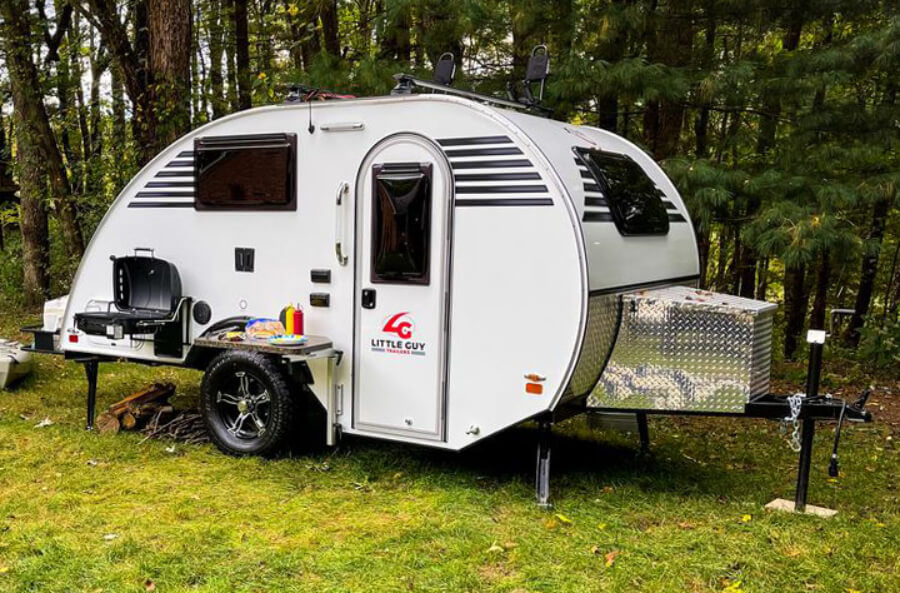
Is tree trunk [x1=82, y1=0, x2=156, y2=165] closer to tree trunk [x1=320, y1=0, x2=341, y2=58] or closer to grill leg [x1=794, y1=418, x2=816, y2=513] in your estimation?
tree trunk [x1=320, y1=0, x2=341, y2=58]

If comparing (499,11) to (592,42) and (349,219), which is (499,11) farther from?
(349,219)

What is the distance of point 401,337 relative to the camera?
5.96 m

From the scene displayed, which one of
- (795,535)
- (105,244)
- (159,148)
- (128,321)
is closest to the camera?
(795,535)

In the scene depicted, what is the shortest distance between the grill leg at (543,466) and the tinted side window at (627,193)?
4.64 feet

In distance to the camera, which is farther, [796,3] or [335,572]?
[796,3]

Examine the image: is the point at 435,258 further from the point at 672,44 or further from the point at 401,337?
the point at 672,44

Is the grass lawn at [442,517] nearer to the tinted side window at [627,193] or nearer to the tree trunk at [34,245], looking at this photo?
the tinted side window at [627,193]

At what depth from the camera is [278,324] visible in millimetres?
6383

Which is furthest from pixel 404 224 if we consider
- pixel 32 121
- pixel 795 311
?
pixel 795 311

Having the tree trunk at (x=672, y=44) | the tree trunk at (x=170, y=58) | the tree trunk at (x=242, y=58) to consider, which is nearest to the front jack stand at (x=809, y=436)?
the tree trunk at (x=672, y=44)

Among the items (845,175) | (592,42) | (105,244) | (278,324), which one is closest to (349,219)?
(278,324)

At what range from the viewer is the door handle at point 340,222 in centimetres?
614

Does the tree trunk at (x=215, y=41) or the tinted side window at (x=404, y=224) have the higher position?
the tree trunk at (x=215, y=41)

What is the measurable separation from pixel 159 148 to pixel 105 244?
4000mm
